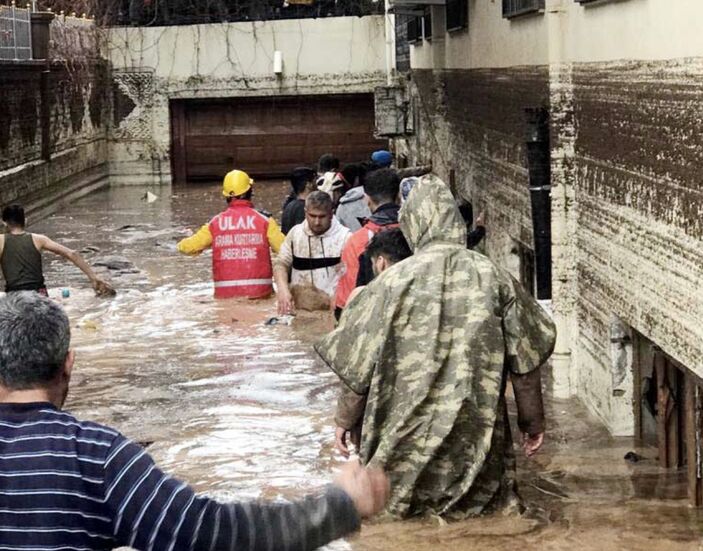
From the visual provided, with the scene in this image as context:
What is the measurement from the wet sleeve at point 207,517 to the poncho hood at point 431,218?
11.1 ft

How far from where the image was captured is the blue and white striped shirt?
10.9 feet

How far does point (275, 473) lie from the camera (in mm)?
8289

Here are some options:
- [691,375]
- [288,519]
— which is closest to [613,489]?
[691,375]

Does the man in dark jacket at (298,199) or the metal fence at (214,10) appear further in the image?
the metal fence at (214,10)

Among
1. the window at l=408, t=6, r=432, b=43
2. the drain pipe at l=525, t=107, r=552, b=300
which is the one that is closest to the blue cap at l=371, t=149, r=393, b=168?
the window at l=408, t=6, r=432, b=43

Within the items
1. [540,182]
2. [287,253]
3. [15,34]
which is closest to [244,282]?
[287,253]

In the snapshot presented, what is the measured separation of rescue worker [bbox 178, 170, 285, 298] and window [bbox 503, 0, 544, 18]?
273 cm

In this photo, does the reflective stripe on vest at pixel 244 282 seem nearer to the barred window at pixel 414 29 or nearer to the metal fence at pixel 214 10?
the barred window at pixel 414 29

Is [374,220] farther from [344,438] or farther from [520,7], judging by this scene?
[520,7]

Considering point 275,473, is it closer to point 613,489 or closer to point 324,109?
point 613,489

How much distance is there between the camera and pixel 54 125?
88.4 ft

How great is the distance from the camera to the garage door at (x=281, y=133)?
31.5 meters

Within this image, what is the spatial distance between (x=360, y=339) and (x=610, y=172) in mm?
2742

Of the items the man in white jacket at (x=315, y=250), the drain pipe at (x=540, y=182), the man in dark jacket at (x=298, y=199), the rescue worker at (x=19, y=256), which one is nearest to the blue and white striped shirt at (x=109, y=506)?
the drain pipe at (x=540, y=182)
